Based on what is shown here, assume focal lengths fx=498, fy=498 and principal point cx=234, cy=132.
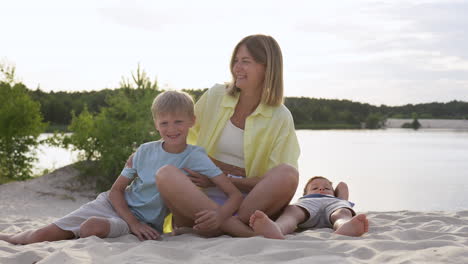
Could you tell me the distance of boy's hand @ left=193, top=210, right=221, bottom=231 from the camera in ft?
9.88

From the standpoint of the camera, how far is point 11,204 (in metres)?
6.43

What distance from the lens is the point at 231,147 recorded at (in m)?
3.53

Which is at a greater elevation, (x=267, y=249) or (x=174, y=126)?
(x=174, y=126)

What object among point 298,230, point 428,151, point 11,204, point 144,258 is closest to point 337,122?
point 428,151

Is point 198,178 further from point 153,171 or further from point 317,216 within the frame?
point 317,216

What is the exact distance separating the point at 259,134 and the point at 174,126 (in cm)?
67

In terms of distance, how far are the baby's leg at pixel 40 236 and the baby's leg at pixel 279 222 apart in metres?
1.19

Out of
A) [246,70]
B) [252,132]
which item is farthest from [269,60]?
[252,132]

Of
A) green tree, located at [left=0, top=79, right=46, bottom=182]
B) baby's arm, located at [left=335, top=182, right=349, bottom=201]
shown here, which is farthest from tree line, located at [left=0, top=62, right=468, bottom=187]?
baby's arm, located at [left=335, top=182, right=349, bottom=201]

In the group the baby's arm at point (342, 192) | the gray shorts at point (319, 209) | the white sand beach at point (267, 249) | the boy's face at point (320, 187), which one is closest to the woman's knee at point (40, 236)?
the white sand beach at point (267, 249)

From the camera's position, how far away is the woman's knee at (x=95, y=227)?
3014 millimetres

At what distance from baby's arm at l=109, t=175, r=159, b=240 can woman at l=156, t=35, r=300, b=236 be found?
8.3 inches

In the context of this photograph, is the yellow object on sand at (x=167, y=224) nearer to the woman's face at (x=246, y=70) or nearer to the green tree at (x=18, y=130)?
the woman's face at (x=246, y=70)

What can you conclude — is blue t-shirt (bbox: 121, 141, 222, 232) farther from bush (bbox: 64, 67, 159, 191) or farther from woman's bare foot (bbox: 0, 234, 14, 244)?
bush (bbox: 64, 67, 159, 191)
